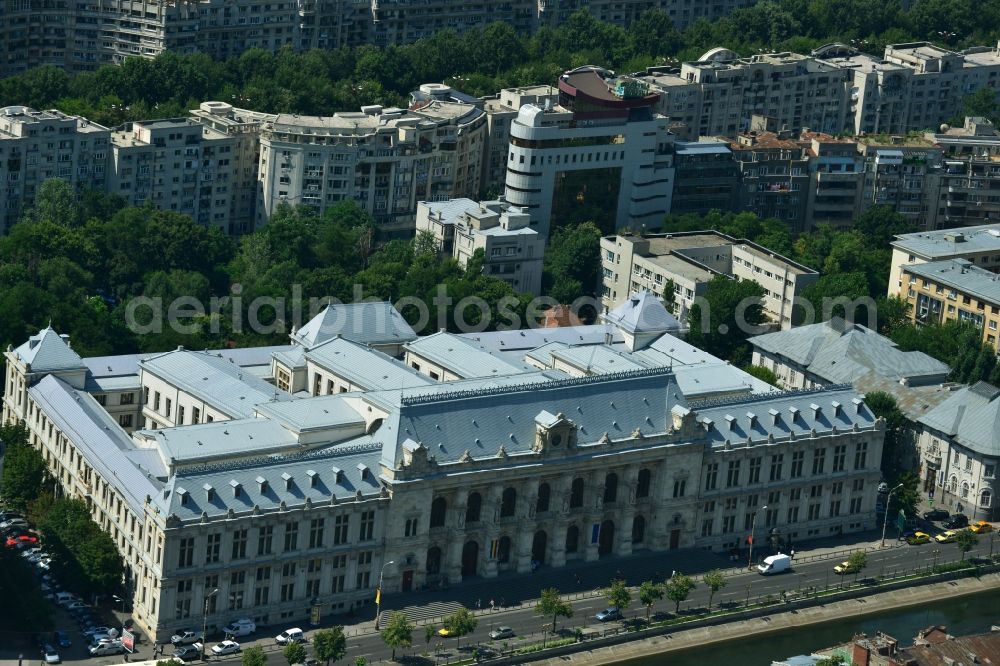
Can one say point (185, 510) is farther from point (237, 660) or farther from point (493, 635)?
point (493, 635)

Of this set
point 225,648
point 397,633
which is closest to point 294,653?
point 225,648

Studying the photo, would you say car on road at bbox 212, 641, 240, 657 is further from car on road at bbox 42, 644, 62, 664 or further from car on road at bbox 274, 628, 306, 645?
car on road at bbox 42, 644, 62, 664

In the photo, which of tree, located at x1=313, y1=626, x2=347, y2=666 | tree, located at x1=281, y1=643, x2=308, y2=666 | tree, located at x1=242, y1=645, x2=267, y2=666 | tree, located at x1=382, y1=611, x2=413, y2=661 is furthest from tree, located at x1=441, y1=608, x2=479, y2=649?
tree, located at x1=242, y1=645, x2=267, y2=666

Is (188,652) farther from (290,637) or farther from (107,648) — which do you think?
(290,637)

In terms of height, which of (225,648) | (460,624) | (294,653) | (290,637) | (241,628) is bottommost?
(225,648)

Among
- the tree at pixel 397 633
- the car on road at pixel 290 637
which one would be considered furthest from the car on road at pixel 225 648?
the tree at pixel 397 633

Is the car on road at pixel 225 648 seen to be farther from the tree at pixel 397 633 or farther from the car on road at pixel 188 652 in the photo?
the tree at pixel 397 633
